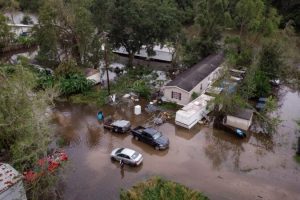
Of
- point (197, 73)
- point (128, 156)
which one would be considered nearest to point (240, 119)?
point (197, 73)

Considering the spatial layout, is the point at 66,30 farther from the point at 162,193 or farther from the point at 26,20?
the point at 26,20

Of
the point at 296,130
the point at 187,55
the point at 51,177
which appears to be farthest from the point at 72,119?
the point at 296,130

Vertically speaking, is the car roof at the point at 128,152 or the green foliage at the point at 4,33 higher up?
the green foliage at the point at 4,33

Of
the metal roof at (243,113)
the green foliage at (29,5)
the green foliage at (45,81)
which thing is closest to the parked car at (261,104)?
the metal roof at (243,113)

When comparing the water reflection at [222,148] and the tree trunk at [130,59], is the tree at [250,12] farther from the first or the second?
the water reflection at [222,148]

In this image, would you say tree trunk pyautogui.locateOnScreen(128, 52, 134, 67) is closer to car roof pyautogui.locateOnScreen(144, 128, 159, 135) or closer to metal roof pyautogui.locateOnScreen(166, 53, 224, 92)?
metal roof pyautogui.locateOnScreen(166, 53, 224, 92)

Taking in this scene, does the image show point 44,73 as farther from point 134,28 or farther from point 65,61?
point 134,28

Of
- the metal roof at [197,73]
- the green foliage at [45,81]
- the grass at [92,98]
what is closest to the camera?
the metal roof at [197,73]
